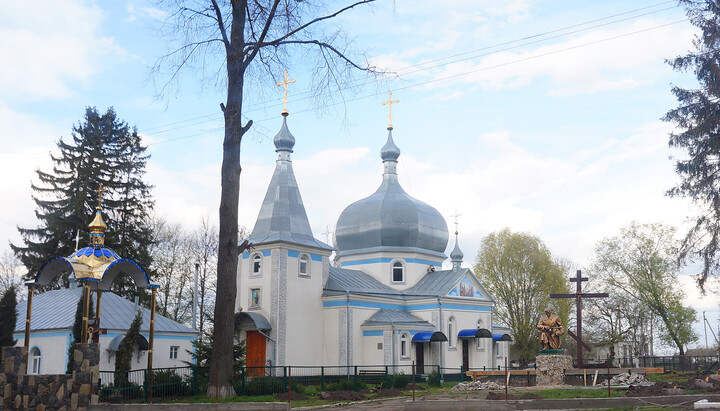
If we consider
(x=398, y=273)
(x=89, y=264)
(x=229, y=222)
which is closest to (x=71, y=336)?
(x=89, y=264)

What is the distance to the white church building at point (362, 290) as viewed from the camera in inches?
1238

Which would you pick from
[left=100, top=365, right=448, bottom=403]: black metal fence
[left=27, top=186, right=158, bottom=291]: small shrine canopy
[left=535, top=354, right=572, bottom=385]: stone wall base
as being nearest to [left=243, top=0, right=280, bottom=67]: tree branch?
[left=27, top=186, right=158, bottom=291]: small shrine canopy

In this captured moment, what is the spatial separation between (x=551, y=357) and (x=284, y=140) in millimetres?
16598

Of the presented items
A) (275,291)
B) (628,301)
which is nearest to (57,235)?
(275,291)

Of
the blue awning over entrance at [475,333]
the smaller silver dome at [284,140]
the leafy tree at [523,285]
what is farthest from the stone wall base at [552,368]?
the leafy tree at [523,285]

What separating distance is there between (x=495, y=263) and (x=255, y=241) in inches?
767

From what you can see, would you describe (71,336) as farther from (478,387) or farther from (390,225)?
(390,225)

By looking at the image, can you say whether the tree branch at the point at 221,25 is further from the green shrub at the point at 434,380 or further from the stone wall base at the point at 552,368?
the green shrub at the point at 434,380

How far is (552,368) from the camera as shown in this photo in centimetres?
2350

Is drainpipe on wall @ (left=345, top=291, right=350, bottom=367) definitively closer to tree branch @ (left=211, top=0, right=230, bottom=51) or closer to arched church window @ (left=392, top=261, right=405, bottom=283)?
arched church window @ (left=392, top=261, right=405, bottom=283)

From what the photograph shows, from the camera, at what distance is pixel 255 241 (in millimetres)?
32094

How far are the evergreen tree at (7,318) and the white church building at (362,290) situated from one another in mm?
14035

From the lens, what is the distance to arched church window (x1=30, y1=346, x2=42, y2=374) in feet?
81.9

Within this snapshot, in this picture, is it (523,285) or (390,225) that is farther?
(523,285)
